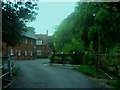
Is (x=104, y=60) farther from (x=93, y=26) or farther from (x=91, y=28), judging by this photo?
(x=93, y=26)

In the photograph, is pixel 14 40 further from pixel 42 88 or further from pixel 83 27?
pixel 83 27

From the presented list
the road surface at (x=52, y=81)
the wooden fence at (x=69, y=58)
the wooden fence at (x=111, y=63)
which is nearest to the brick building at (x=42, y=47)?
the wooden fence at (x=69, y=58)

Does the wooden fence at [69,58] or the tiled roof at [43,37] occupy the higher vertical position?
the tiled roof at [43,37]

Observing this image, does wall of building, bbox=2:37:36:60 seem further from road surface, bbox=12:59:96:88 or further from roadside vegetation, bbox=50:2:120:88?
road surface, bbox=12:59:96:88

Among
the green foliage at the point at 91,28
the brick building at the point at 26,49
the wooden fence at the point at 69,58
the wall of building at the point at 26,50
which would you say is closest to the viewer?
the green foliage at the point at 91,28

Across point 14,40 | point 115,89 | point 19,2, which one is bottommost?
point 115,89

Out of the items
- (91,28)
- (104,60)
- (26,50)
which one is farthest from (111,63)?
(26,50)

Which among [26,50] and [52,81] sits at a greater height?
[26,50]

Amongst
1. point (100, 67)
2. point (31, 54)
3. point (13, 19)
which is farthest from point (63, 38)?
point (13, 19)

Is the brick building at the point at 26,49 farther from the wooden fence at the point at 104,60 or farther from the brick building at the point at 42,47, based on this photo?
the wooden fence at the point at 104,60

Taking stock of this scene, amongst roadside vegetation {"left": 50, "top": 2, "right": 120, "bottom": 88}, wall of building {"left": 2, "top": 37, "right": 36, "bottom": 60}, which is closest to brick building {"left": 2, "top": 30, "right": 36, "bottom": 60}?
wall of building {"left": 2, "top": 37, "right": 36, "bottom": 60}

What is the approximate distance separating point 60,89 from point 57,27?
52.8 m

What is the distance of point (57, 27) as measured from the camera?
6819cm

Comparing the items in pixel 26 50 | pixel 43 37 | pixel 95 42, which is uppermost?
pixel 43 37
